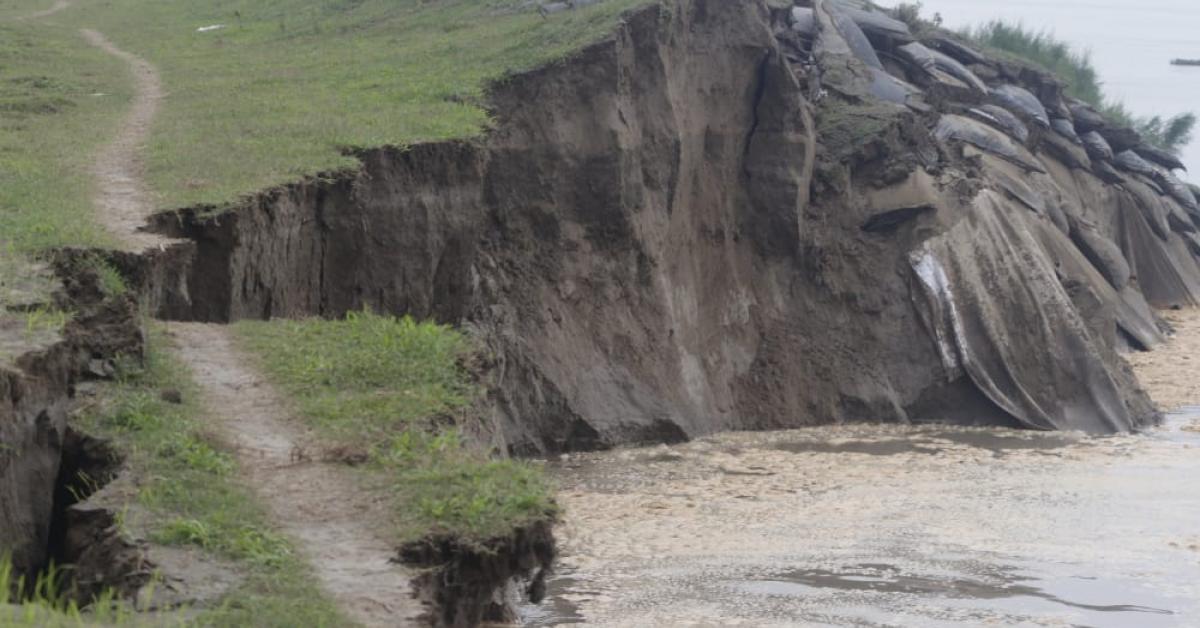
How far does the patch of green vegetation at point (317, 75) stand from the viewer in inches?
535

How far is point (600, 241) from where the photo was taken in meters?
17.4

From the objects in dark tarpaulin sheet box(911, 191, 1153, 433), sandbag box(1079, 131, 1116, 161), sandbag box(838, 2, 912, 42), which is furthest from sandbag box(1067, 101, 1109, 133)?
dark tarpaulin sheet box(911, 191, 1153, 433)

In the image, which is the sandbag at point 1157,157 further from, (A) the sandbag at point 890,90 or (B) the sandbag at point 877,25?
(A) the sandbag at point 890,90

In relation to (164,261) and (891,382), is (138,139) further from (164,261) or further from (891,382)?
(891,382)

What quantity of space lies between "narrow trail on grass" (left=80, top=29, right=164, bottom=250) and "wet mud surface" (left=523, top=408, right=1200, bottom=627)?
353cm

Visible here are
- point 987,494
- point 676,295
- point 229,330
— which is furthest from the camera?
point 676,295

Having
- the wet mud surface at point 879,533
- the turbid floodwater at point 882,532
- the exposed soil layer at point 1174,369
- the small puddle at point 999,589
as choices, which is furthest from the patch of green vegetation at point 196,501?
the exposed soil layer at point 1174,369

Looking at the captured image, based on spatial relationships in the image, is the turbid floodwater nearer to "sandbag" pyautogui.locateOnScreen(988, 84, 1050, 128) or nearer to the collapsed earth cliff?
the collapsed earth cliff

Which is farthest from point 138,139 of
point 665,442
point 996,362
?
point 996,362

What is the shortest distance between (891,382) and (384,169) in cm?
749

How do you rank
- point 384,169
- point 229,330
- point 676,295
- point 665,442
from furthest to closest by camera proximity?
point 676,295, point 665,442, point 384,169, point 229,330

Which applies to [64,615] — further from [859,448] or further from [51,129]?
[859,448]

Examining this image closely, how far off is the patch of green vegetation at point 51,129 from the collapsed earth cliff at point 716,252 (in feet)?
5.36

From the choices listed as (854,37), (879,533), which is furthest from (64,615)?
(854,37)
